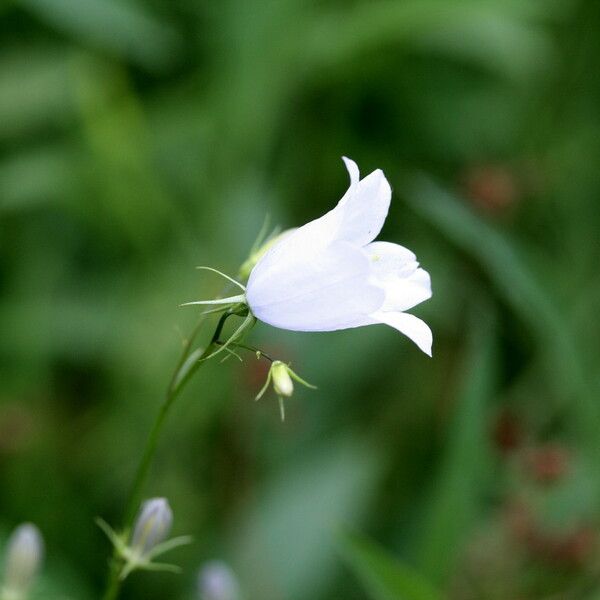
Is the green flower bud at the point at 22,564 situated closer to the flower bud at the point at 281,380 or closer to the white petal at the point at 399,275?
the flower bud at the point at 281,380

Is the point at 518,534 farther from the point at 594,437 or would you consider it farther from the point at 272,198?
the point at 272,198

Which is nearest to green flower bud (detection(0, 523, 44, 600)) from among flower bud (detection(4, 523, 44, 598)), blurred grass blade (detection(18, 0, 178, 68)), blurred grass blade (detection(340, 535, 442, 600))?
flower bud (detection(4, 523, 44, 598))

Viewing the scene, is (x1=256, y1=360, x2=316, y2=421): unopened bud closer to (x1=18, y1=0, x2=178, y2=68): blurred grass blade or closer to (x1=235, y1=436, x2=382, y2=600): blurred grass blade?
(x1=235, y1=436, x2=382, y2=600): blurred grass blade

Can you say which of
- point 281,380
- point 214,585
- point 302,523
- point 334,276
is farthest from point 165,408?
point 302,523

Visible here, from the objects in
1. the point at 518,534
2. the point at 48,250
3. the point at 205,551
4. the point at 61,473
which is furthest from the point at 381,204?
the point at 48,250

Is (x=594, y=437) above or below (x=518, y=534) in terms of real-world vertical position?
above

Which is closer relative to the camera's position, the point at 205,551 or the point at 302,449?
the point at 205,551
